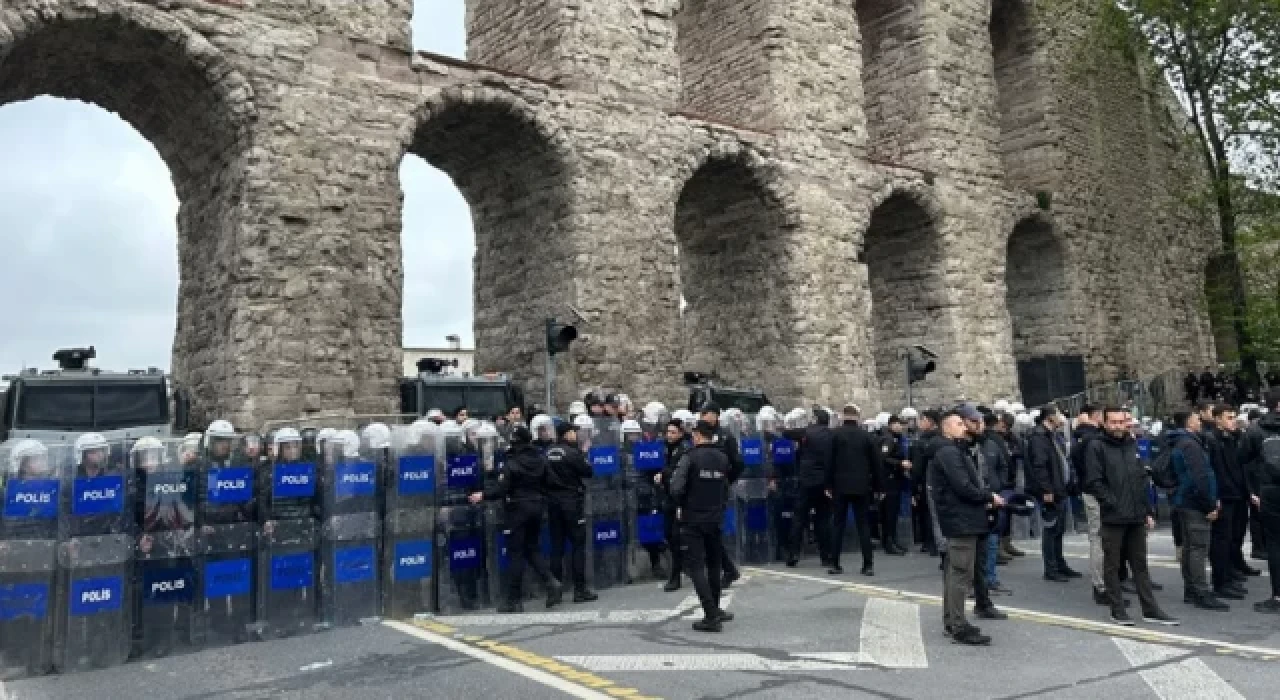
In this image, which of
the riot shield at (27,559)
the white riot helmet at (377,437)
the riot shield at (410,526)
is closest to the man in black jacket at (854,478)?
the riot shield at (410,526)

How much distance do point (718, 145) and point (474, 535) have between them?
34.6 feet

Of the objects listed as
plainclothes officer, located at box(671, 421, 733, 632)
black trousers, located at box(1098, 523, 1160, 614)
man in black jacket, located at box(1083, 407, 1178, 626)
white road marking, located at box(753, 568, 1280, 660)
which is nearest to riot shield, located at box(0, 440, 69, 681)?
plainclothes officer, located at box(671, 421, 733, 632)

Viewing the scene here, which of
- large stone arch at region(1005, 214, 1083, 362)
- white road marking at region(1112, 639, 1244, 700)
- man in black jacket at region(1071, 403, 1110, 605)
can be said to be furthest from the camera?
large stone arch at region(1005, 214, 1083, 362)

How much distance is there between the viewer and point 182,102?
12.5 meters

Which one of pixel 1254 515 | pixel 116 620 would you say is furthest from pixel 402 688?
pixel 1254 515

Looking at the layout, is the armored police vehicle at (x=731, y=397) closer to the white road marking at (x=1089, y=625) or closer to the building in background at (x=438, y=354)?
the white road marking at (x=1089, y=625)

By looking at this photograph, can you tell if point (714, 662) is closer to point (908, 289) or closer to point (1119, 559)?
point (1119, 559)

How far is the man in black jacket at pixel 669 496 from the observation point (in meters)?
8.41

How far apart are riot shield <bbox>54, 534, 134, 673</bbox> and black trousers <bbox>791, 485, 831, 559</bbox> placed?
6.33 meters

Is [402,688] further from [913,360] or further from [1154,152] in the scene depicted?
[1154,152]

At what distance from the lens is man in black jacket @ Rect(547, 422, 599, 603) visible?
25.7 ft

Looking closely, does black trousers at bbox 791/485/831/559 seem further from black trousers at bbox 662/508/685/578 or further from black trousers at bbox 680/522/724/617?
black trousers at bbox 680/522/724/617

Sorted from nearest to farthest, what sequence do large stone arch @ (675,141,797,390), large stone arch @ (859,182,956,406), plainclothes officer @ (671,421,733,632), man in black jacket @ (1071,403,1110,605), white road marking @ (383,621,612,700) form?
1. white road marking @ (383,621,612,700)
2. plainclothes officer @ (671,421,733,632)
3. man in black jacket @ (1071,403,1110,605)
4. large stone arch @ (675,141,797,390)
5. large stone arch @ (859,182,956,406)

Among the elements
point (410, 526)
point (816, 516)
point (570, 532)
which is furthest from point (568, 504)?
Answer: point (816, 516)
